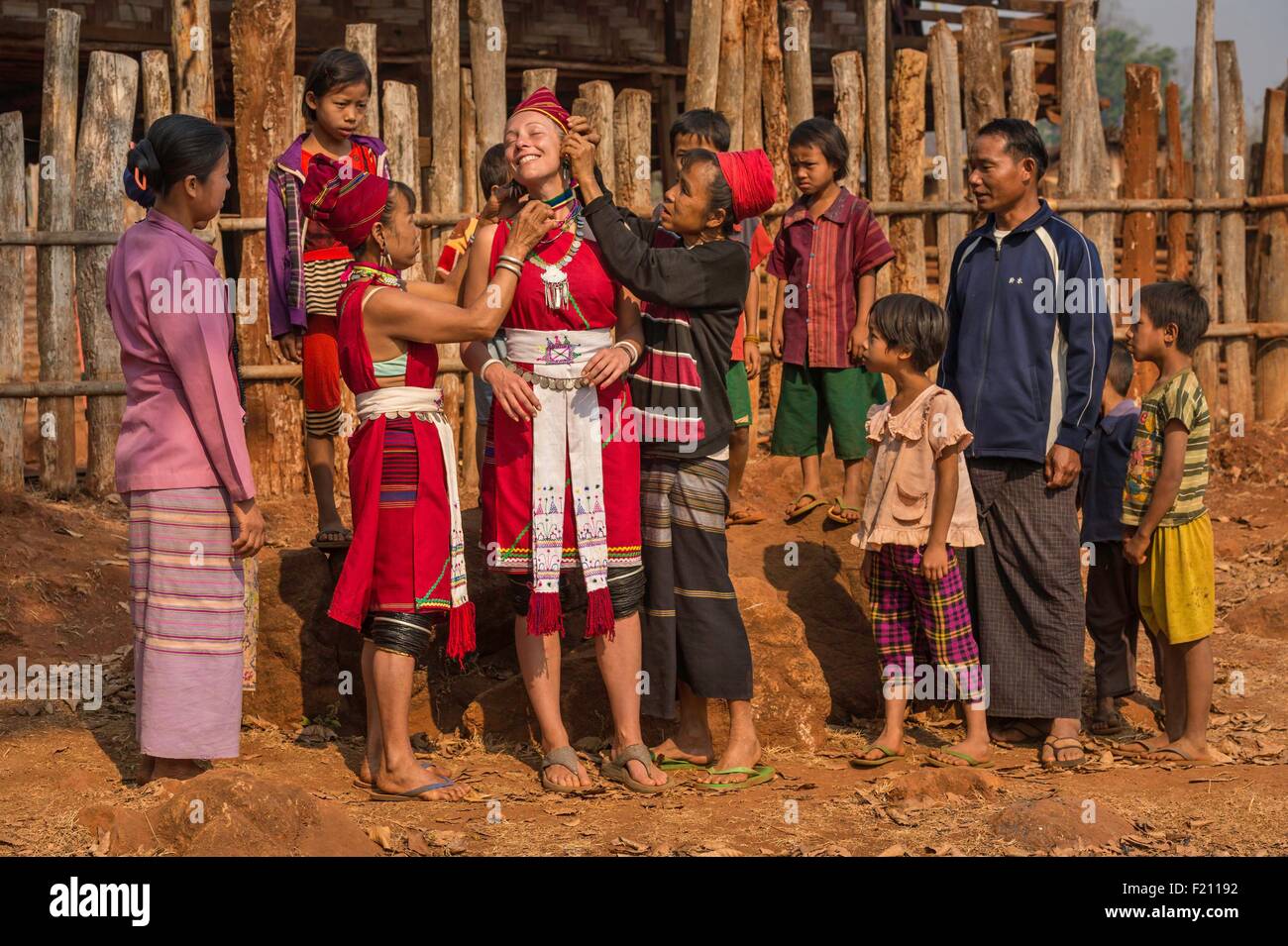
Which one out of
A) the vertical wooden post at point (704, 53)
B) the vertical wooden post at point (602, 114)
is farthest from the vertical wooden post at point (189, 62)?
the vertical wooden post at point (704, 53)

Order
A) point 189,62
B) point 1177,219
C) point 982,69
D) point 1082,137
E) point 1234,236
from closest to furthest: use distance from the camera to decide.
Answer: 1. point 189,62
2. point 982,69
3. point 1082,137
4. point 1234,236
5. point 1177,219

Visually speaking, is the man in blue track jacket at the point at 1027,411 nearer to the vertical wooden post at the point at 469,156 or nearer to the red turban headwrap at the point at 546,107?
the red turban headwrap at the point at 546,107

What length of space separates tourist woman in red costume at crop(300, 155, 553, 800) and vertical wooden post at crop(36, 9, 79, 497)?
4.47 metres

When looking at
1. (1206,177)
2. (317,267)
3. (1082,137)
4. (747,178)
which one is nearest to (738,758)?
(747,178)

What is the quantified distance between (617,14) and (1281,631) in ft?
26.5

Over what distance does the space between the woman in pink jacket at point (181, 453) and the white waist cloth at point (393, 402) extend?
1.30 feet

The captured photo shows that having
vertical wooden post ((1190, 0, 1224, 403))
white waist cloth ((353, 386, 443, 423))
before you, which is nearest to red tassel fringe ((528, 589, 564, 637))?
white waist cloth ((353, 386, 443, 423))

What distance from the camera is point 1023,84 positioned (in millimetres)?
9562

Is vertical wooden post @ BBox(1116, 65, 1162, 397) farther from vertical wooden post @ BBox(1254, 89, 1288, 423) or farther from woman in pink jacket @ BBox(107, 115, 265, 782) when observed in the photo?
woman in pink jacket @ BBox(107, 115, 265, 782)

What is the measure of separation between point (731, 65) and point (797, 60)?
0.43 m

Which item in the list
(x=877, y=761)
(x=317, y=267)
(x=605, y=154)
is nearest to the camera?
(x=877, y=761)

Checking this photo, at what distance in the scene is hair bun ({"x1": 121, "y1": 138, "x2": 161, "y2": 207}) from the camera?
455cm

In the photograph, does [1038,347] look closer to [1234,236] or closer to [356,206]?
[356,206]

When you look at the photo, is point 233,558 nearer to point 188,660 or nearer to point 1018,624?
point 188,660
